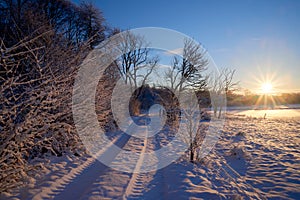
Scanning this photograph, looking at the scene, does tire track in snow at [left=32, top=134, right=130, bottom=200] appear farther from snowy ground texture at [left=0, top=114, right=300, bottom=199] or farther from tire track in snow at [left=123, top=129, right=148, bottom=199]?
tire track in snow at [left=123, top=129, right=148, bottom=199]

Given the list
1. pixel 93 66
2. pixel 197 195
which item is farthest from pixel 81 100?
pixel 197 195

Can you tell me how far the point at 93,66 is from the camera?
270 inches

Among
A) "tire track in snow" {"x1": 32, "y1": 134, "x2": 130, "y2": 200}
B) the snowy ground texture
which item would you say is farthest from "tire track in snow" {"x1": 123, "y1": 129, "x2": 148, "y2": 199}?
"tire track in snow" {"x1": 32, "y1": 134, "x2": 130, "y2": 200}

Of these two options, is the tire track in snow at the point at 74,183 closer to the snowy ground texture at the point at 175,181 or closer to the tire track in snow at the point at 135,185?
the snowy ground texture at the point at 175,181

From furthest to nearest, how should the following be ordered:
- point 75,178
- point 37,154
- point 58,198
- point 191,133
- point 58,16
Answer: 1. point 58,16
2. point 191,133
3. point 37,154
4. point 75,178
5. point 58,198

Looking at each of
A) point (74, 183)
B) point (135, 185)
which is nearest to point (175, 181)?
point (135, 185)

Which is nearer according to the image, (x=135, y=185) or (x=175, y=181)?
(x=135, y=185)

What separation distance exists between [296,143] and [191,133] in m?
6.26

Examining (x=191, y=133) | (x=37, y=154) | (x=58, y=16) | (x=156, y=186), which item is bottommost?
(x=156, y=186)

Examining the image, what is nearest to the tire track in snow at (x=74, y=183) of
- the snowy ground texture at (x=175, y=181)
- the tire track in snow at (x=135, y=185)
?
the snowy ground texture at (x=175, y=181)

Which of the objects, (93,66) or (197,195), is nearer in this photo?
(197,195)

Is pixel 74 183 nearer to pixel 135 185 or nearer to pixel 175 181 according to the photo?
pixel 135 185

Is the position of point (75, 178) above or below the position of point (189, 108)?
below

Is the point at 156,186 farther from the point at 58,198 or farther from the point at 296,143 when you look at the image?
the point at 296,143
